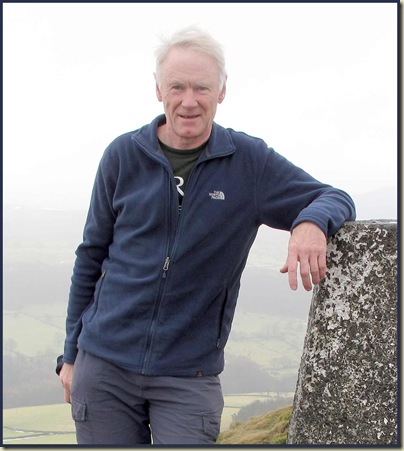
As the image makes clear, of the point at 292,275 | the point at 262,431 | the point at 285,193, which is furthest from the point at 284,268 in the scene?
the point at 262,431

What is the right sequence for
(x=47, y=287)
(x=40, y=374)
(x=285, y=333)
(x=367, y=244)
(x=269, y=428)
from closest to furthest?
(x=367, y=244)
(x=269, y=428)
(x=285, y=333)
(x=40, y=374)
(x=47, y=287)

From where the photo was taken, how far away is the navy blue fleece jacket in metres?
3.79

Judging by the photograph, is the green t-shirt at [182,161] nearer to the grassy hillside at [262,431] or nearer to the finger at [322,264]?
the finger at [322,264]

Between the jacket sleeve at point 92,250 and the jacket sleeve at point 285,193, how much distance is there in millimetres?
1019

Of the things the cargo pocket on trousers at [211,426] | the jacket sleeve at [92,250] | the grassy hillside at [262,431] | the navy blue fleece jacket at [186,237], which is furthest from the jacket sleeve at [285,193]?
the grassy hillside at [262,431]

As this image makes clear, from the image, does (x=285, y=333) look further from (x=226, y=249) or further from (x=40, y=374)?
(x=226, y=249)

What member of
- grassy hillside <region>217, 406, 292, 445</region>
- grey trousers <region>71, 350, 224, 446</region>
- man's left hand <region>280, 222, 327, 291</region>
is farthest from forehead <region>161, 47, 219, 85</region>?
grassy hillside <region>217, 406, 292, 445</region>

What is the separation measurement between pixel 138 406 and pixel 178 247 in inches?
45.1

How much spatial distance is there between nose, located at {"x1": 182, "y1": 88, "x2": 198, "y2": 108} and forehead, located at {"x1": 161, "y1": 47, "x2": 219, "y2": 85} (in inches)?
3.5

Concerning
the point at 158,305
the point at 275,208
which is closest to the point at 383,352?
the point at 275,208

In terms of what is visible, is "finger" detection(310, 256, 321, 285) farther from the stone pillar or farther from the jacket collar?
the jacket collar

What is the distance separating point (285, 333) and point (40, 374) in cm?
894

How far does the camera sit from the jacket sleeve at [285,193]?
3743mm

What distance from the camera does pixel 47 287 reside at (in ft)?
84.6
